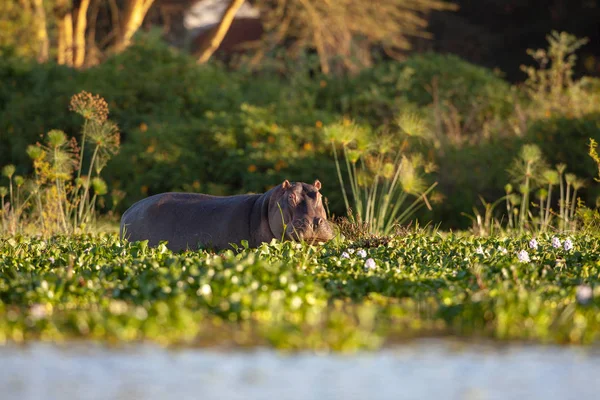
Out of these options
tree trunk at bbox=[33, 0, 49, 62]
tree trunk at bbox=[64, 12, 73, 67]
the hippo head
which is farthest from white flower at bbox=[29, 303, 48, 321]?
tree trunk at bbox=[64, 12, 73, 67]

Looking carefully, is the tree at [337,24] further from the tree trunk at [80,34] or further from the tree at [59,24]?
the tree trunk at [80,34]

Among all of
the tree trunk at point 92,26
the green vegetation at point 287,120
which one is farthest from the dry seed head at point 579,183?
the tree trunk at point 92,26

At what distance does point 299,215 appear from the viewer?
7293 millimetres

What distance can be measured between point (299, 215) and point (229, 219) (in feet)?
2.76

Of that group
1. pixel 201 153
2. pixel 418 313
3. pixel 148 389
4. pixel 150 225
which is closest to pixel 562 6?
pixel 201 153

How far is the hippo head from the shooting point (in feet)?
23.6

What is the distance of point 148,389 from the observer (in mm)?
3396

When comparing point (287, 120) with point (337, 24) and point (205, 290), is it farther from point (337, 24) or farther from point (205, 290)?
point (205, 290)

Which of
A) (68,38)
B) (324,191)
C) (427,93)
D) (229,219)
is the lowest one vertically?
(324,191)

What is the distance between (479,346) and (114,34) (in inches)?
727

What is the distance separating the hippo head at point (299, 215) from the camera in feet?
23.6

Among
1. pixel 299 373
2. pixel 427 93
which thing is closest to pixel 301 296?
pixel 299 373

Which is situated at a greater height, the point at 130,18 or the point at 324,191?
the point at 130,18

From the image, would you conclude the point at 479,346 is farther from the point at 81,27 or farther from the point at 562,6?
the point at 562,6
